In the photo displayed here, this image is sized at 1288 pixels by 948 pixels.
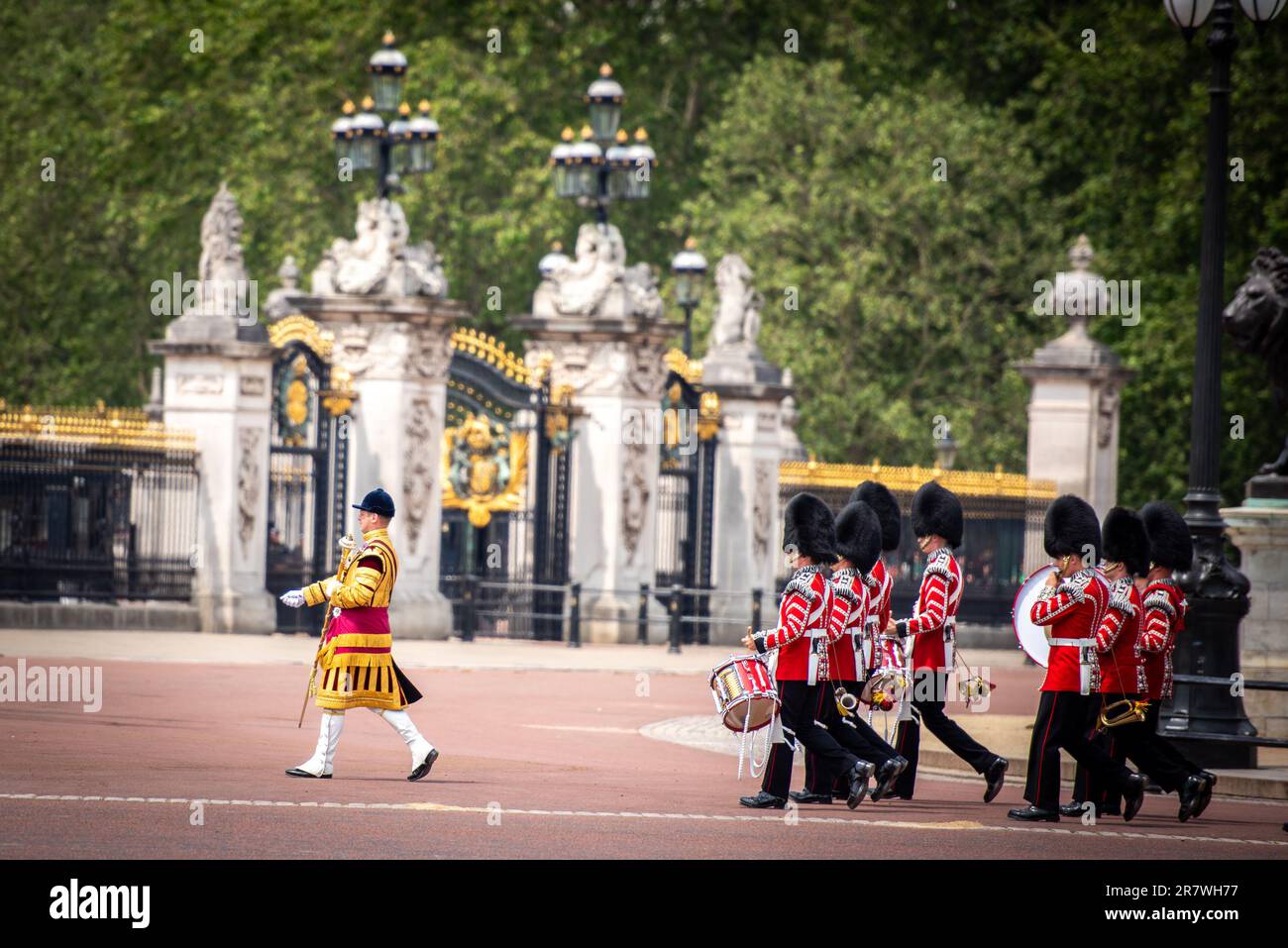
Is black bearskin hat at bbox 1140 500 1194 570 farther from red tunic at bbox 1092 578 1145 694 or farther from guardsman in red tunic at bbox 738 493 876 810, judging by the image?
guardsman in red tunic at bbox 738 493 876 810

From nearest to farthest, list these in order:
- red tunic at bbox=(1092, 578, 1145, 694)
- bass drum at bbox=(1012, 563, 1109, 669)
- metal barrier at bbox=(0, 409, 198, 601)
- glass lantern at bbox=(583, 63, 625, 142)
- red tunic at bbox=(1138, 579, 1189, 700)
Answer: red tunic at bbox=(1092, 578, 1145, 694) → bass drum at bbox=(1012, 563, 1109, 669) → red tunic at bbox=(1138, 579, 1189, 700) → metal barrier at bbox=(0, 409, 198, 601) → glass lantern at bbox=(583, 63, 625, 142)

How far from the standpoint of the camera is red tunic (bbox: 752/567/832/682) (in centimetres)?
1437

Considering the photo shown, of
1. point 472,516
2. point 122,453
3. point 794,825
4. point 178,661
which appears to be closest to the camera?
point 794,825

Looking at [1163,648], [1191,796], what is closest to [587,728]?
[1163,648]

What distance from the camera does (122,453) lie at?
27.2m

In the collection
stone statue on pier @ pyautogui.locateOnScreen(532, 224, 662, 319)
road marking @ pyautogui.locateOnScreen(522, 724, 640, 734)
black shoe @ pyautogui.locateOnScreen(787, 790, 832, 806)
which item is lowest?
black shoe @ pyautogui.locateOnScreen(787, 790, 832, 806)

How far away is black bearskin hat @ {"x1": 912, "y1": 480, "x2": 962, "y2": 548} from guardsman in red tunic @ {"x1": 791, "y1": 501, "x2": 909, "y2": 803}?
67cm

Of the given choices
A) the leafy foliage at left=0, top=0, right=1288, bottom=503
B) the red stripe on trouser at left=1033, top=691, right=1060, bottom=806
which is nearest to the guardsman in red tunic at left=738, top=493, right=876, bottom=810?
the red stripe on trouser at left=1033, top=691, right=1060, bottom=806

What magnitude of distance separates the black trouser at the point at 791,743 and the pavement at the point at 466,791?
0.79 ft

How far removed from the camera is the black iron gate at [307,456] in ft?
92.3

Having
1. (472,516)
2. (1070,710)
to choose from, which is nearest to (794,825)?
(1070,710)

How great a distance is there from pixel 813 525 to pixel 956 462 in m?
30.8

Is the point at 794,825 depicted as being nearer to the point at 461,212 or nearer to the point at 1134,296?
the point at 1134,296

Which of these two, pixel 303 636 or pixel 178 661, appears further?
pixel 303 636
